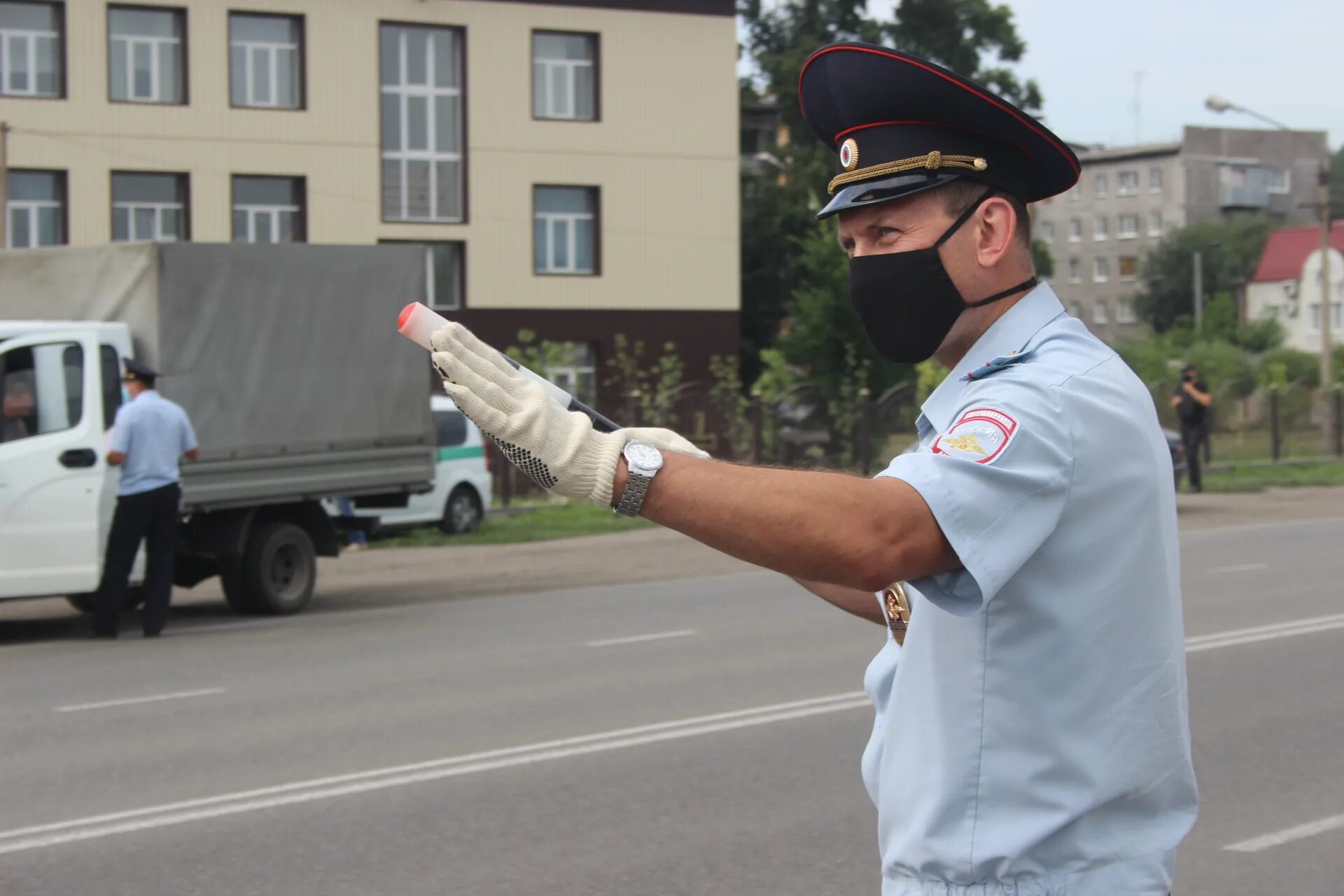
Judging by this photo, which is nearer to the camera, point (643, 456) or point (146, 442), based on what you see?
point (643, 456)

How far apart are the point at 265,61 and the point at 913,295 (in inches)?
1419

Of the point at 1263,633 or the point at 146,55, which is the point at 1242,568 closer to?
the point at 1263,633

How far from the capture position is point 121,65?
3494 cm

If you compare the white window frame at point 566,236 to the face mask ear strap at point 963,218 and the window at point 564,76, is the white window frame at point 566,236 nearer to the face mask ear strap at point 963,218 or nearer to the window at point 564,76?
the window at point 564,76

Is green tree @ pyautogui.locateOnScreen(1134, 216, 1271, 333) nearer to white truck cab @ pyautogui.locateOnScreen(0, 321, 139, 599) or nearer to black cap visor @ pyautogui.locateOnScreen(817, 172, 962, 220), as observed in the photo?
white truck cab @ pyautogui.locateOnScreen(0, 321, 139, 599)

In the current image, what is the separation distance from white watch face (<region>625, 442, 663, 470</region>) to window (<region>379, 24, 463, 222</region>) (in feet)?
120

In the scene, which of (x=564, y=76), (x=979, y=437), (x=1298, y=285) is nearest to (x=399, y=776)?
(x=979, y=437)

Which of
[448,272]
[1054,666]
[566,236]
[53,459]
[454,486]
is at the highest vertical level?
[566,236]

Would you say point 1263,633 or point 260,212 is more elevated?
point 260,212

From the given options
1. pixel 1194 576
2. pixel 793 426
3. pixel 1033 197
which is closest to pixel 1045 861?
pixel 1033 197

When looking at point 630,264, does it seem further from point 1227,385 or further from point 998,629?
point 998,629

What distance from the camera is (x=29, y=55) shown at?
34.4 m

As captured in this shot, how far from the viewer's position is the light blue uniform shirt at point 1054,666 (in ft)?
6.23

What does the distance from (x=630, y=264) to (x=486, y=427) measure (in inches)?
1491
